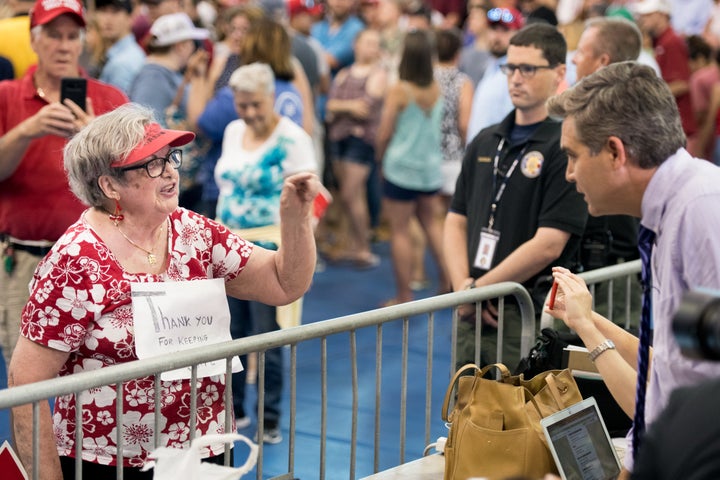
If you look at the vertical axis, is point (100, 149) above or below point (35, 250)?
above

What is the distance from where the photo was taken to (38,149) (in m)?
4.52

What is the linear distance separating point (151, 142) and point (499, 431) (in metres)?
1.29

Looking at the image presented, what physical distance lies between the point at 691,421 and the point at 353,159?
762 cm

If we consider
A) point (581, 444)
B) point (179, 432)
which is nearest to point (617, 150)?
point (581, 444)

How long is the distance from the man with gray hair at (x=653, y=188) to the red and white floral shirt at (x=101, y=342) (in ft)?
3.87

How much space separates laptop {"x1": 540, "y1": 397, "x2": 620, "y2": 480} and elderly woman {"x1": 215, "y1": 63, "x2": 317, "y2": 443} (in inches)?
100

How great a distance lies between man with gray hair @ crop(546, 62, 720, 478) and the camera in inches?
99.5

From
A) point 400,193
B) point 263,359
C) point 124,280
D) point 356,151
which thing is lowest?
point 400,193

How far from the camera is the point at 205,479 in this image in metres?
2.73

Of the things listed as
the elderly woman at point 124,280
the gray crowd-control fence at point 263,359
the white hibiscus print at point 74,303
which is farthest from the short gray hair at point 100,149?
the gray crowd-control fence at point 263,359

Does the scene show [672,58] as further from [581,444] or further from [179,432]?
[179,432]

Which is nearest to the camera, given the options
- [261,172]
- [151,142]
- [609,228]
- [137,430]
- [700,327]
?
[700,327]

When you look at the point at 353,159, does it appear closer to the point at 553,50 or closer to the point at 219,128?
the point at 219,128

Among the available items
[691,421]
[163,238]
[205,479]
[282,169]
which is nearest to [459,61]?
[282,169]
